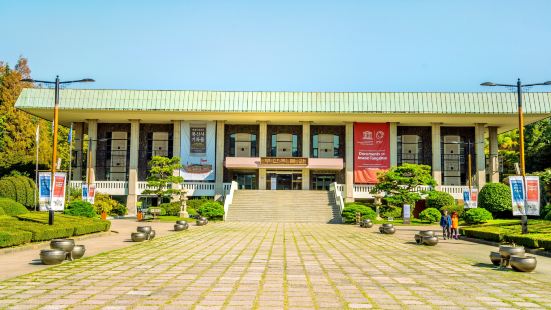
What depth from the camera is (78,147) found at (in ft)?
195

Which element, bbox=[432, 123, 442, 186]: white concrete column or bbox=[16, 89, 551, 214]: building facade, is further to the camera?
bbox=[432, 123, 442, 186]: white concrete column

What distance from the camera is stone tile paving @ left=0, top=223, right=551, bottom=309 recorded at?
30.8ft

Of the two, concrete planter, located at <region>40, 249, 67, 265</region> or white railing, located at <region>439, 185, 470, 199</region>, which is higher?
white railing, located at <region>439, 185, 470, 199</region>

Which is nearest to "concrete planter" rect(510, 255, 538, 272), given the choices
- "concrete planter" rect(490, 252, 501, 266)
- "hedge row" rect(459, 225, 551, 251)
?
"concrete planter" rect(490, 252, 501, 266)

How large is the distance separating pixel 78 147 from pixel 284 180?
23.4 metres

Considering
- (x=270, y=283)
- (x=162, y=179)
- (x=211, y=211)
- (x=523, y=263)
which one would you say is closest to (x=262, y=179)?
(x=162, y=179)

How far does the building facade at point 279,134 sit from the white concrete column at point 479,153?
4.2 inches

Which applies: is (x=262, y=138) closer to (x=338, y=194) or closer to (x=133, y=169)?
(x=338, y=194)

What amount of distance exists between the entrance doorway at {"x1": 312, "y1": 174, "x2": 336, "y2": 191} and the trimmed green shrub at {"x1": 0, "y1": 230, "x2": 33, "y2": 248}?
4131cm

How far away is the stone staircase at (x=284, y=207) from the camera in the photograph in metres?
45.2

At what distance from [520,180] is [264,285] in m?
15.5

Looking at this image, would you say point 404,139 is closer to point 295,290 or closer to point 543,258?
point 543,258

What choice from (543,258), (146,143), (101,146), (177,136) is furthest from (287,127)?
(543,258)

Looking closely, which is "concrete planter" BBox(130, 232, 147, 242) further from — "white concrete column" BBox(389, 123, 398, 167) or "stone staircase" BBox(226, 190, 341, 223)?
"white concrete column" BBox(389, 123, 398, 167)
